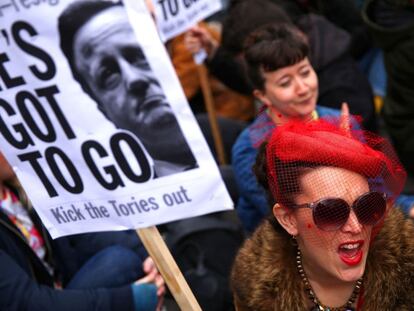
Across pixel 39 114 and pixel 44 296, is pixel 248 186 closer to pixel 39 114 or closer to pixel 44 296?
pixel 44 296

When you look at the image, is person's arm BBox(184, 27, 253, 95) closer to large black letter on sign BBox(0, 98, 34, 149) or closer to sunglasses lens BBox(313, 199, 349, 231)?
large black letter on sign BBox(0, 98, 34, 149)

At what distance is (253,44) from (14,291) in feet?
4.93

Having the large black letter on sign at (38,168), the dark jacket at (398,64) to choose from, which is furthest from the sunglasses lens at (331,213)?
the dark jacket at (398,64)

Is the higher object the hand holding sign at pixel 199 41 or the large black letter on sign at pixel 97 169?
the large black letter on sign at pixel 97 169

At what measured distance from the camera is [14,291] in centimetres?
277

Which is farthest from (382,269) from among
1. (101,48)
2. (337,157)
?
(101,48)

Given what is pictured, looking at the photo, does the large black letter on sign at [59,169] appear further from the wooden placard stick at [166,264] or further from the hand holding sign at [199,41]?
the hand holding sign at [199,41]

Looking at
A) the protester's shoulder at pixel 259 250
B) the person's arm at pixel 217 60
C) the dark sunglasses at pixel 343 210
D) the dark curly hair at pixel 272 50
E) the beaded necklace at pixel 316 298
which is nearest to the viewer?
the dark sunglasses at pixel 343 210

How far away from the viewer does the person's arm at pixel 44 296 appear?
2.77 meters

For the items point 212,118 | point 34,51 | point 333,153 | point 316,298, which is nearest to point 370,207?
point 333,153

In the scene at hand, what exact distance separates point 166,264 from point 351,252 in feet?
1.98

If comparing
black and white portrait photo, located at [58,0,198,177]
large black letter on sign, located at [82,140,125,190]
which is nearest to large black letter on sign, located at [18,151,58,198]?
large black letter on sign, located at [82,140,125,190]

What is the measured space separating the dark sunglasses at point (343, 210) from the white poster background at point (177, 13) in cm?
228

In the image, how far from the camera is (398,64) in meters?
4.15
